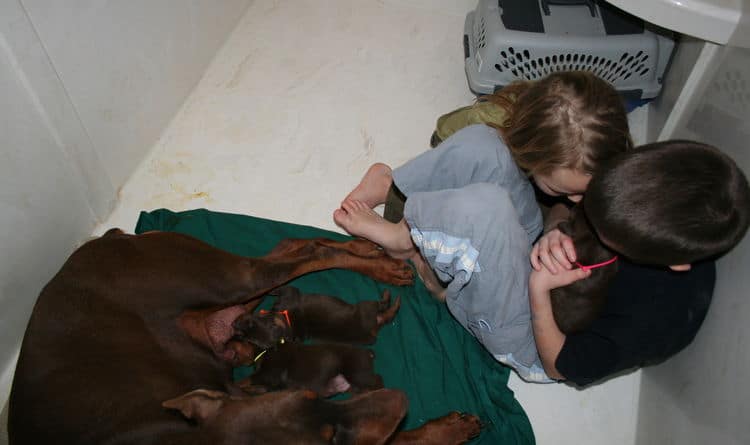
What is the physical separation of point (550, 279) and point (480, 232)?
271 millimetres

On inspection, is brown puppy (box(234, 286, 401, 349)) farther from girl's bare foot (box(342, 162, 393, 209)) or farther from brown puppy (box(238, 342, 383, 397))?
girl's bare foot (box(342, 162, 393, 209))

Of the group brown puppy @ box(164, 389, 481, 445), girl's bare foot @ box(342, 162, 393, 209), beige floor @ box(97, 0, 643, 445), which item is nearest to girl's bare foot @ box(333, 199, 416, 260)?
girl's bare foot @ box(342, 162, 393, 209)

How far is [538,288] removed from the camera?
195 centimetres

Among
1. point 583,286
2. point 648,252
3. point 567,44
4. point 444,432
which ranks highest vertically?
point 567,44

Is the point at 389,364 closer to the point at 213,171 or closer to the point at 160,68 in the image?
the point at 213,171

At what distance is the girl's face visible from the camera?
194 centimetres

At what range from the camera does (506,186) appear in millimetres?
2254

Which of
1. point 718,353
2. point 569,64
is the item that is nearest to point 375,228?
point 569,64

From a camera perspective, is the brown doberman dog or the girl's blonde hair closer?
the brown doberman dog

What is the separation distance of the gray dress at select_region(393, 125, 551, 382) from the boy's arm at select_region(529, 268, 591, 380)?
7 centimetres

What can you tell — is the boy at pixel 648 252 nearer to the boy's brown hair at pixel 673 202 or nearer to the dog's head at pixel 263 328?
the boy's brown hair at pixel 673 202

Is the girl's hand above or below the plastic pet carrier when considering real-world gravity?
below

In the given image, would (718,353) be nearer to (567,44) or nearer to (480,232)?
(480,232)

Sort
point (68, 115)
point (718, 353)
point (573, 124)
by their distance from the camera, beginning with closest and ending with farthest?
point (718, 353), point (573, 124), point (68, 115)
